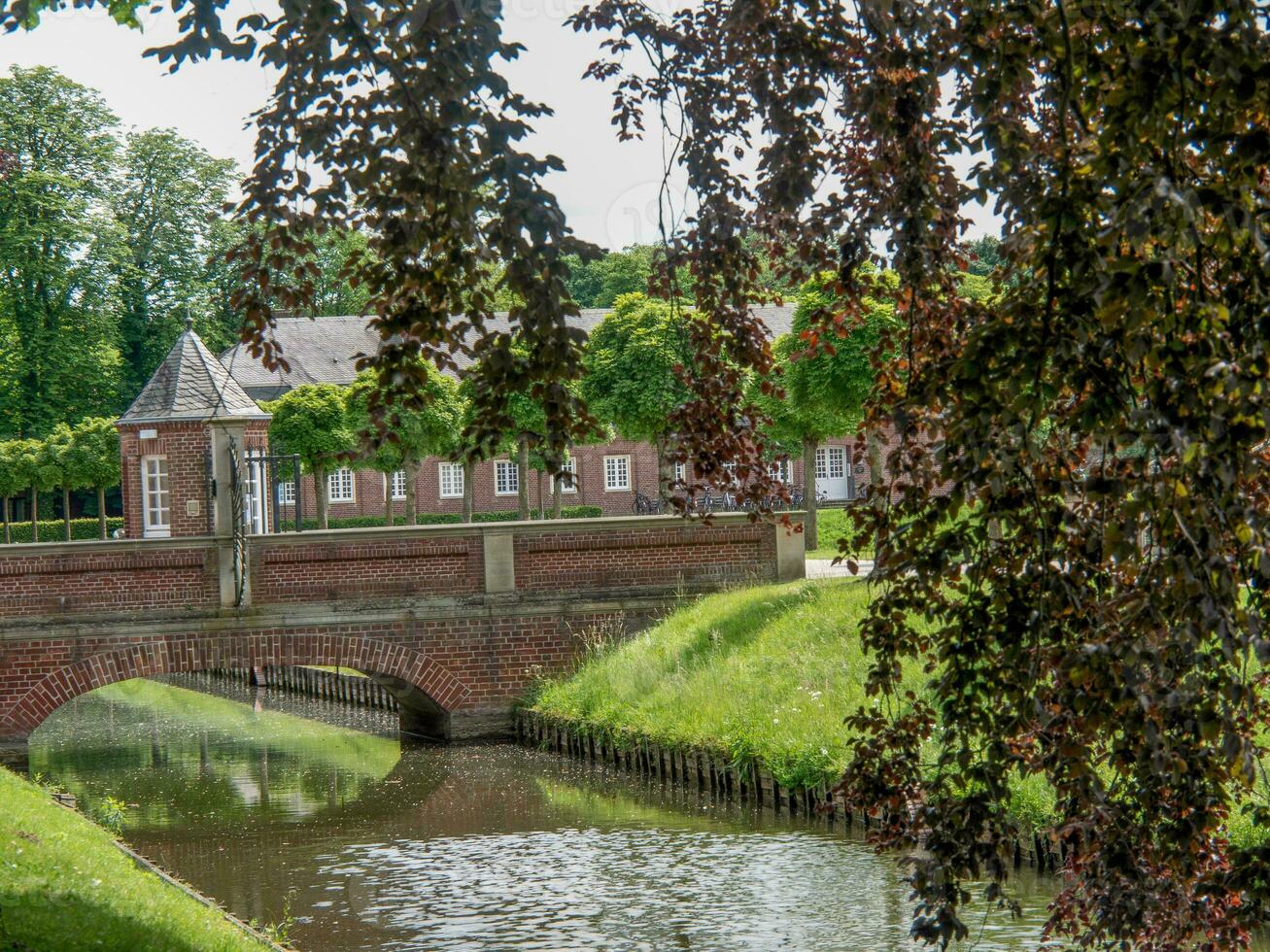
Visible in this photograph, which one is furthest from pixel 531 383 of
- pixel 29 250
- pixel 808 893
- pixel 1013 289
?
pixel 29 250

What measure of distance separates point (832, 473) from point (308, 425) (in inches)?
751

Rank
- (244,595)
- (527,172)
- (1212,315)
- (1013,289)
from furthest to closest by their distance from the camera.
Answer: (244,595), (527,172), (1013,289), (1212,315)

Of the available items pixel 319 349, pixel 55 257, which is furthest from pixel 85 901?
pixel 319 349

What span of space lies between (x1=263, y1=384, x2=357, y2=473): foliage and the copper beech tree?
2441 centimetres

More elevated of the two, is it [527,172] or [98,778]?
[527,172]

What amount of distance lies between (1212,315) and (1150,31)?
576mm

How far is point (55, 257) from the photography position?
36.0 metres

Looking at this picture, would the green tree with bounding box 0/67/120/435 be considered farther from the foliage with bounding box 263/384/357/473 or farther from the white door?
the white door

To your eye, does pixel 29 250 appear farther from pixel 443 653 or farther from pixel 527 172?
pixel 527 172

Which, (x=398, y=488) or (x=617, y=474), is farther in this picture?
(x=617, y=474)

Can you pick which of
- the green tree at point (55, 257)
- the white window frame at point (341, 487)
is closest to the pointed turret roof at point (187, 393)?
the green tree at point (55, 257)

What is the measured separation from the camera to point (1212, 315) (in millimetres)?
2650

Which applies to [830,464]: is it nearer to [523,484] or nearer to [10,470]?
[523,484]

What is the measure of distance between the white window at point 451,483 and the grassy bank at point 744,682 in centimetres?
2619
